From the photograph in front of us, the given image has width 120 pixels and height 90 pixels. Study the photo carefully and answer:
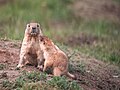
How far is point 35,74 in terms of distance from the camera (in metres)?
9.98

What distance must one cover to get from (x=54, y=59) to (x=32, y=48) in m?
0.56

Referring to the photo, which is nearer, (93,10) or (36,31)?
(36,31)

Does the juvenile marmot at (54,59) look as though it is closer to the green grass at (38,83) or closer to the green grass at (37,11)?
the green grass at (38,83)

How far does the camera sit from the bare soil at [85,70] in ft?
34.3

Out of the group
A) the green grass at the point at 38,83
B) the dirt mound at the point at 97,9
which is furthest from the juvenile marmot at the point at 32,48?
the dirt mound at the point at 97,9

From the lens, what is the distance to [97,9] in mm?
21828

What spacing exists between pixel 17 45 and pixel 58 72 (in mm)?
1974

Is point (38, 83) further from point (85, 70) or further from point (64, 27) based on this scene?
point (64, 27)

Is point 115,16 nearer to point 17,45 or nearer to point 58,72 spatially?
point 17,45

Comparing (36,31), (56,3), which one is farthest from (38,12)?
(36,31)

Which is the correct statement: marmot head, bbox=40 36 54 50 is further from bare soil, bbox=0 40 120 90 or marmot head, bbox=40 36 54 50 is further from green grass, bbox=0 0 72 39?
green grass, bbox=0 0 72 39

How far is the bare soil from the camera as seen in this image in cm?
1047

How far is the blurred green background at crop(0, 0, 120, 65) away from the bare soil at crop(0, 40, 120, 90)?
1198mm

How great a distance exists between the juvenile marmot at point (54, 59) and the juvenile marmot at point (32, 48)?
139 millimetres
